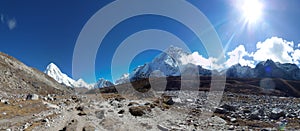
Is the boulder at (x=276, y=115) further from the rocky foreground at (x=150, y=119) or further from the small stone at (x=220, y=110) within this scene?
the small stone at (x=220, y=110)

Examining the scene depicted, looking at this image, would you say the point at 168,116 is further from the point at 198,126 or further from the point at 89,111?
the point at 89,111

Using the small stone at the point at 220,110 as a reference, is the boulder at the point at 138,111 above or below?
above

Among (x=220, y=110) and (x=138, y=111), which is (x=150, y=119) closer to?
(x=138, y=111)

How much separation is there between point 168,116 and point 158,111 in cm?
211

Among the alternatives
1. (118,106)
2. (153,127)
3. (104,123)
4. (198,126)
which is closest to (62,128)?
(104,123)

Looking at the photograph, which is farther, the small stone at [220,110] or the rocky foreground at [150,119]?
the small stone at [220,110]

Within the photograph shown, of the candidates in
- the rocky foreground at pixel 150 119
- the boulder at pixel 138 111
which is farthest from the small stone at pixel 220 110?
the boulder at pixel 138 111

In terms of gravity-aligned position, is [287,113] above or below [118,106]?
below

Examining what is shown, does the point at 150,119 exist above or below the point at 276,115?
above

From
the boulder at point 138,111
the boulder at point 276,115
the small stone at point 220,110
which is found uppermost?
the boulder at point 138,111

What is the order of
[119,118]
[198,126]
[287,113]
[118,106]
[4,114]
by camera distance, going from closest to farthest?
[198,126] < [119,118] < [4,114] < [287,113] < [118,106]

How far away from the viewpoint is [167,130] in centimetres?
2417

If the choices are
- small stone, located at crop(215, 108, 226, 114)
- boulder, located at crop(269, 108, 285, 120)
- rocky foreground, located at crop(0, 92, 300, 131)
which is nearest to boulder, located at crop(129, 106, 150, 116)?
rocky foreground, located at crop(0, 92, 300, 131)

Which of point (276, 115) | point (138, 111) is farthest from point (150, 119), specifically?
point (276, 115)
